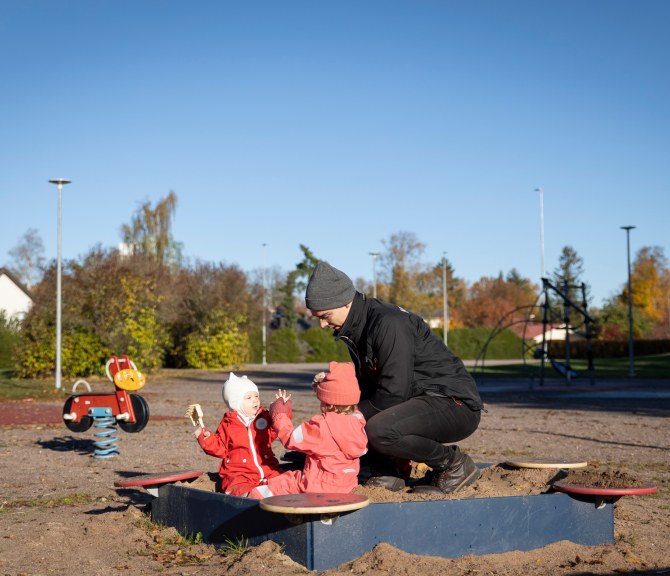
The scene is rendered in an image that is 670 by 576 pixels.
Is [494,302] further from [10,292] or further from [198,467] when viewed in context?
[198,467]

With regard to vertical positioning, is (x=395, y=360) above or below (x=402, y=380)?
above

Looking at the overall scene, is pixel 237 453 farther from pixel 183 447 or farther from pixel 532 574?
pixel 183 447

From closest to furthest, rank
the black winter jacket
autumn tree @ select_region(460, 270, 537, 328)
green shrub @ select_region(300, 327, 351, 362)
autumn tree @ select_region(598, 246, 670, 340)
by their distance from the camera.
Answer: the black winter jacket, green shrub @ select_region(300, 327, 351, 362), autumn tree @ select_region(598, 246, 670, 340), autumn tree @ select_region(460, 270, 537, 328)

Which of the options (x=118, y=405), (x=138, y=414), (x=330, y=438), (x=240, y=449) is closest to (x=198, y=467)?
(x=138, y=414)

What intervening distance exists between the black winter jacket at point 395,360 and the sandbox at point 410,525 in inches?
29.5

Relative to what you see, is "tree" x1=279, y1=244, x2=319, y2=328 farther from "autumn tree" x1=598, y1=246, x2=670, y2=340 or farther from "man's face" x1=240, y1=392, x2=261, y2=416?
"man's face" x1=240, y1=392, x2=261, y2=416

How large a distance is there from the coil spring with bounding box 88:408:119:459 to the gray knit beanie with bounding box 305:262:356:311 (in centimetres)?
575

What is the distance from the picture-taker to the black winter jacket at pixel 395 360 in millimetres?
5355

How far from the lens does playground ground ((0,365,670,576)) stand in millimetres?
4949

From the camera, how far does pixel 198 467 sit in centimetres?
910

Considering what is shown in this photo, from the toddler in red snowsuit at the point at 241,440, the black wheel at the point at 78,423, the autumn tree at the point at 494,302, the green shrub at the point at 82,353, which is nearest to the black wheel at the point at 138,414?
the black wheel at the point at 78,423

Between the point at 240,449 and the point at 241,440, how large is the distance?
2.6 inches

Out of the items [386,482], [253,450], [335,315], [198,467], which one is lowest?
[198,467]

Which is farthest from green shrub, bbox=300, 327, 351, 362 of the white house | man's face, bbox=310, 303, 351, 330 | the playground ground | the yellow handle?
man's face, bbox=310, 303, 351, 330
